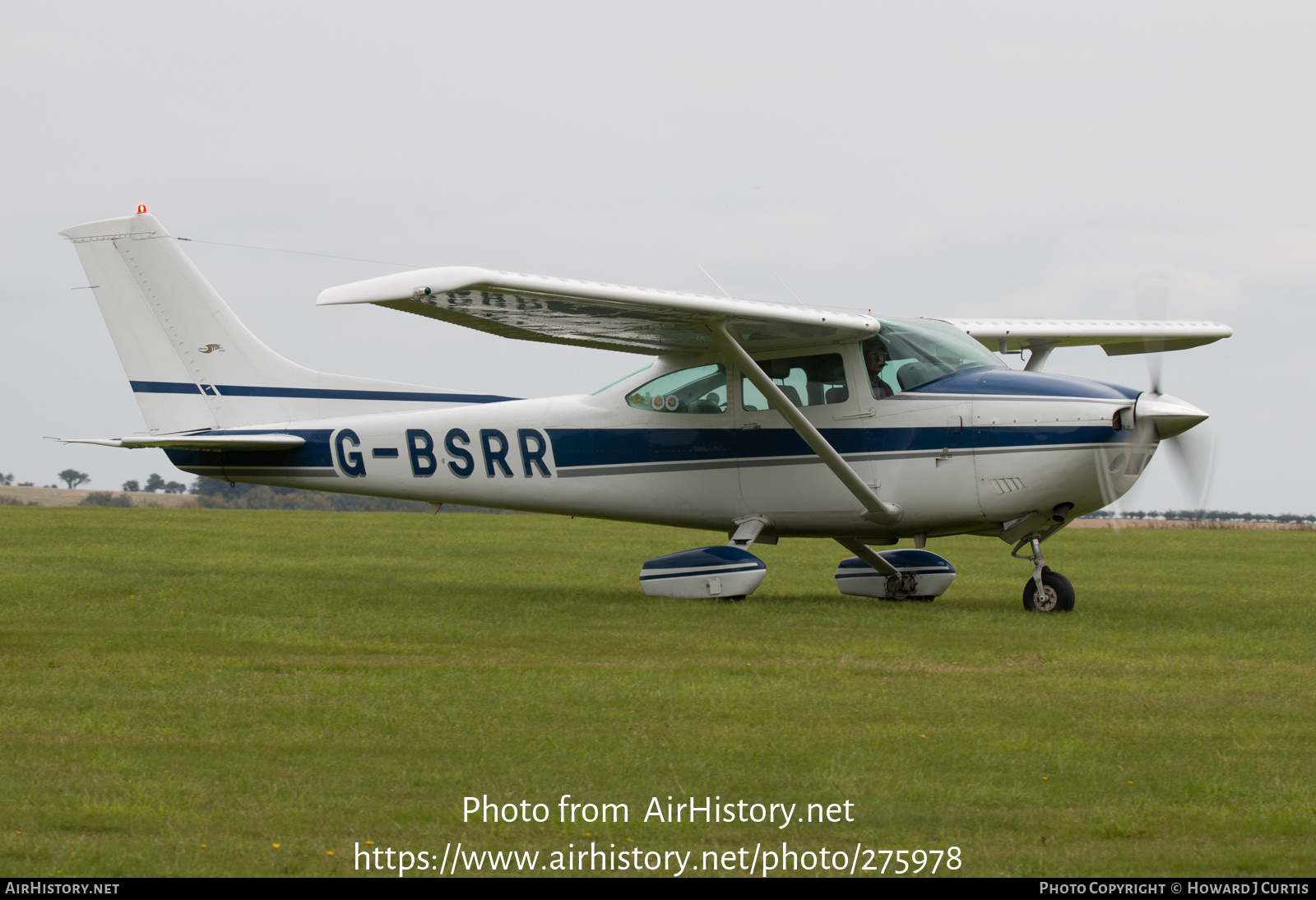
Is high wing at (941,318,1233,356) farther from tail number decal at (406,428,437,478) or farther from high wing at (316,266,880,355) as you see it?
tail number decal at (406,428,437,478)

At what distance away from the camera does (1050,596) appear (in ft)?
40.8

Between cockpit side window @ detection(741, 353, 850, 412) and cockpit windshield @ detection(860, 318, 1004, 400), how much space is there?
31cm

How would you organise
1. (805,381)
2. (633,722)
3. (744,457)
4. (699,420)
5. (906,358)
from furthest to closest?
(699,420)
(744,457)
(805,381)
(906,358)
(633,722)

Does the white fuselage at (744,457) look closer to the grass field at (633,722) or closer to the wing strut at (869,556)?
the wing strut at (869,556)

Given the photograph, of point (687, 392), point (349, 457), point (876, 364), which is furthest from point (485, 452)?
point (876, 364)

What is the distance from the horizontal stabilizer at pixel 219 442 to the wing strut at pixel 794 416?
5771mm

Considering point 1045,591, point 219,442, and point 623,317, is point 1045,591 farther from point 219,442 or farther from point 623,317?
point 219,442

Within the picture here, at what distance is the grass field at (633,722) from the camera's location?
16.0 ft

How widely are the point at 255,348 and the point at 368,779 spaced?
11.3 metres

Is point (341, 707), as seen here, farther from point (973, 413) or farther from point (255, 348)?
point (255, 348)

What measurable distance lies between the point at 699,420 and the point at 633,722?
23.9 ft

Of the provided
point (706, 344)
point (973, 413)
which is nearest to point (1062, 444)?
→ point (973, 413)

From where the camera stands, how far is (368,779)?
5.66 meters

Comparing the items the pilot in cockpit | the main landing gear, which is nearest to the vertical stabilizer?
the pilot in cockpit
